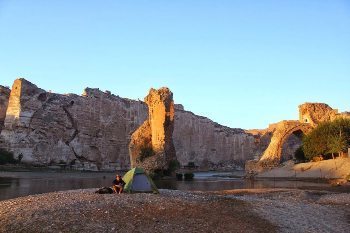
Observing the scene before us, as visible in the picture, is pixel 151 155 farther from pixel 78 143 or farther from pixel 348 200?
pixel 78 143

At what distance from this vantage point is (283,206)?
19328 millimetres

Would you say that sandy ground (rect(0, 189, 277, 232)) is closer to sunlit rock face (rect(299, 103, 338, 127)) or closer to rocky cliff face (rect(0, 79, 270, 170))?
sunlit rock face (rect(299, 103, 338, 127))

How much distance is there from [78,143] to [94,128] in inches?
317

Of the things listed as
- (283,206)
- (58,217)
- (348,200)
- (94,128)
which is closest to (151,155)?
(348,200)

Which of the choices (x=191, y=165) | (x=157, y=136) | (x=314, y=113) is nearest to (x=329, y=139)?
(x=314, y=113)

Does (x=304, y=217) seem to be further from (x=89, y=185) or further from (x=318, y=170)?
(x=318, y=170)

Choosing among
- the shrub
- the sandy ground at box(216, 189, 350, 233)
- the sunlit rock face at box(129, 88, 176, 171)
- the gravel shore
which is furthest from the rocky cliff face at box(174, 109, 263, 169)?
the gravel shore

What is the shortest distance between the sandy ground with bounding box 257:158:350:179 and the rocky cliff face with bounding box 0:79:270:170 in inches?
2675

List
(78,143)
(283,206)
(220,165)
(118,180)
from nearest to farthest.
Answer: (283,206) < (118,180) < (78,143) < (220,165)

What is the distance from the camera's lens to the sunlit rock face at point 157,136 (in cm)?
6188

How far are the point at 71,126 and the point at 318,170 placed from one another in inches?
3172

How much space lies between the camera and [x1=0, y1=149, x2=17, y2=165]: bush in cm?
9391

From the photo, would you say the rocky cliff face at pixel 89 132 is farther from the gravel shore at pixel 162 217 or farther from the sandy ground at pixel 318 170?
the gravel shore at pixel 162 217

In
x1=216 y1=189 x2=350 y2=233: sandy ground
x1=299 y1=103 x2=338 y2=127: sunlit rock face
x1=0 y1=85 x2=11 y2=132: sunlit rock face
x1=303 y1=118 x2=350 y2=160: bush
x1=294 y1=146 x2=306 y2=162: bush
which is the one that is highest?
x1=0 y1=85 x2=11 y2=132: sunlit rock face
